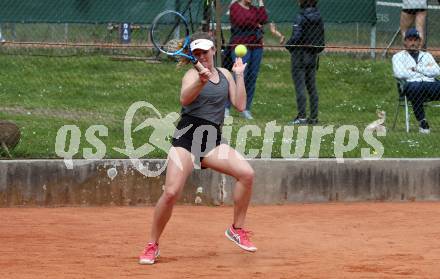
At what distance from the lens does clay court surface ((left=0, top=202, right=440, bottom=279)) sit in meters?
8.38

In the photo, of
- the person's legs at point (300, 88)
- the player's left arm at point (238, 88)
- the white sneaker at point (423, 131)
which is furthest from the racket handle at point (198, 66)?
the white sneaker at point (423, 131)

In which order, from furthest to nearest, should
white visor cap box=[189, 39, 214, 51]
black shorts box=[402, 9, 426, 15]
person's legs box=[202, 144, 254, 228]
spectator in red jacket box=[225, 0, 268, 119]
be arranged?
black shorts box=[402, 9, 426, 15], spectator in red jacket box=[225, 0, 268, 119], person's legs box=[202, 144, 254, 228], white visor cap box=[189, 39, 214, 51]

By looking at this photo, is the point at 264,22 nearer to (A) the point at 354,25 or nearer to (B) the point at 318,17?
(B) the point at 318,17

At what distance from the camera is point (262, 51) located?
607 inches

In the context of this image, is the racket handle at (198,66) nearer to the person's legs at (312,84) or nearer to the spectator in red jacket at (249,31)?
the spectator in red jacket at (249,31)

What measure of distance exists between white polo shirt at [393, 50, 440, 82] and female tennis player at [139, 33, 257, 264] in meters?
6.26

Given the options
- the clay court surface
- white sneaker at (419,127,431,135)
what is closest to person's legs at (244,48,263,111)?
white sneaker at (419,127,431,135)

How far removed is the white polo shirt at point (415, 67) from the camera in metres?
14.7

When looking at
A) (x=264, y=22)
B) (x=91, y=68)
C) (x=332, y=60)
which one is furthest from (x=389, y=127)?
(x=91, y=68)

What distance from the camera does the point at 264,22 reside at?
581 inches

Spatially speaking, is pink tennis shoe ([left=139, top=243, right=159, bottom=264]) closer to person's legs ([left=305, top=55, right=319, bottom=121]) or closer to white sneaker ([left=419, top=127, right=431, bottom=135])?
person's legs ([left=305, top=55, right=319, bottom=121])

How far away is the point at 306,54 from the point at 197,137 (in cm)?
642

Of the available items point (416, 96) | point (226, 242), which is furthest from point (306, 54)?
point (226, 242)

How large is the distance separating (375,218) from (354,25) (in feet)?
22.2
